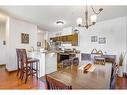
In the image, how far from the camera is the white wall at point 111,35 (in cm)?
427

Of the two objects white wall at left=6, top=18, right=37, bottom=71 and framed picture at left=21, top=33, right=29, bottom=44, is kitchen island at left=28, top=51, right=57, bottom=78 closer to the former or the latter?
white wall at left=6, top=18, right=37, bottom=71

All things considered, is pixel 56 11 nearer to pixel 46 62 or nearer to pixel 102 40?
pixel 46 62

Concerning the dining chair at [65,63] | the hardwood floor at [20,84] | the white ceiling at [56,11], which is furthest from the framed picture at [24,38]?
the dining chair at [65,63]

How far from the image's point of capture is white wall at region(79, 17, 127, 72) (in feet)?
14.0

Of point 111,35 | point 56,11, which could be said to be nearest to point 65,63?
point 56,11

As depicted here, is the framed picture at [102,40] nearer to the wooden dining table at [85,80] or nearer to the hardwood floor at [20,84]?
the hardwood floor at [20,84]

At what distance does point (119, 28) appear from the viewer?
4363mm

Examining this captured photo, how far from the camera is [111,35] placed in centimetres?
464

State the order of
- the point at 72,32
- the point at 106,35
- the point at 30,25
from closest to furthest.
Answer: the point at 106,35
the point at 30,25
the point at 72,32

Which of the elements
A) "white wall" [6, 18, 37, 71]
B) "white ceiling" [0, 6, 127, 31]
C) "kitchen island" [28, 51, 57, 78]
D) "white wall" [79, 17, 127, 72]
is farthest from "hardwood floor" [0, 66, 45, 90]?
"white wall" [79, 17, 127, 72]

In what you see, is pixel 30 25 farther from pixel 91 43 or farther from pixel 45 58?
pixel 91 43

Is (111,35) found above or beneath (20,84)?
above

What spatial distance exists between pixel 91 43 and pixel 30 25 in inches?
132

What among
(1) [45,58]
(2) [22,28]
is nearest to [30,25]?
(2) [22,28]
